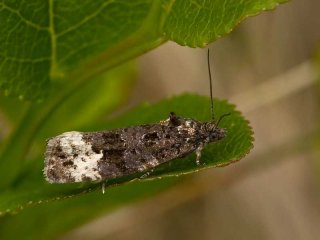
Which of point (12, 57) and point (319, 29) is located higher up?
point (319, 29)

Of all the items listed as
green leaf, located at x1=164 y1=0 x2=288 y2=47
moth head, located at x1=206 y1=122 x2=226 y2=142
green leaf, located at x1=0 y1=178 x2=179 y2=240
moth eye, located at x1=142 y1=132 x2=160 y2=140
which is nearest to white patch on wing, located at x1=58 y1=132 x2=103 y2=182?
moth eye, located at x1=142 y1=132 x2=160 y2=140

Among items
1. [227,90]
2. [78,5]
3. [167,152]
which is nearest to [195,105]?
[167,152]

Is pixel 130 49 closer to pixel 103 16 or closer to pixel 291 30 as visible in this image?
pixel 103 16

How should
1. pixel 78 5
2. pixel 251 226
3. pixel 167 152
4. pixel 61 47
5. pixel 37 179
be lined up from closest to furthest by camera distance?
pixel 78 5 < pixel 61 47 < pixel 37 179 < pixel 167 152 < pixel 251 226

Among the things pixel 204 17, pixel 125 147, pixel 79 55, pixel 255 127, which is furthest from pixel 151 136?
pixel 255 127

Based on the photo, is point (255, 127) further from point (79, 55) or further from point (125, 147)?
point (79, 55)

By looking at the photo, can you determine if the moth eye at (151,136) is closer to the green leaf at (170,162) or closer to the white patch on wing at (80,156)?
the green leaf at (170,162)

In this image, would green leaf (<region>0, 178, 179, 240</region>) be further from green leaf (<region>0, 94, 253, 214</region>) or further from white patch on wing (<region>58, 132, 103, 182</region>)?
white patch on wing (<region>58, 132, 103, 182</region>)
